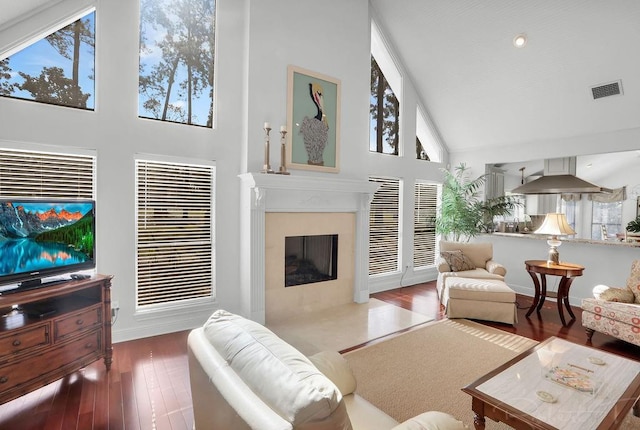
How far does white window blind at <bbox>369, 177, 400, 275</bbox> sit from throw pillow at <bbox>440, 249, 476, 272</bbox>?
111 cm

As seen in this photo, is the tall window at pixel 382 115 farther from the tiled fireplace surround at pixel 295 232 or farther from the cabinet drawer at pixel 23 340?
the cabinet drawer at pixel 23 340

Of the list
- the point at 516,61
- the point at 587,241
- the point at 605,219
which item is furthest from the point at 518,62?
the point at 605,219

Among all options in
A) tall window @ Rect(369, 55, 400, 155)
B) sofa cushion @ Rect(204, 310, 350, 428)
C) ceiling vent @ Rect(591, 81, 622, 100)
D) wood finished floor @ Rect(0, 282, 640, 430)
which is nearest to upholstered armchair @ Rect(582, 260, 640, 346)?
wood finished floor @ Rect(0, 282, 640, 430)

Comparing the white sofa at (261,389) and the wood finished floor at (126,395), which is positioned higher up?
the white sofa at (261,389)

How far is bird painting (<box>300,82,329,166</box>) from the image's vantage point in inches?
177

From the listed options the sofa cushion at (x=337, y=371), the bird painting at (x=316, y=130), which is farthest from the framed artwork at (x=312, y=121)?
the sofa cushion at (x=337, y=371)

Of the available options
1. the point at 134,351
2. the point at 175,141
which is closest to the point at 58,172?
the point at 175,141

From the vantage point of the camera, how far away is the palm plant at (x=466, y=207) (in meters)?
6.16

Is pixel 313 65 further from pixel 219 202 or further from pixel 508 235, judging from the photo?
pixel 508 235

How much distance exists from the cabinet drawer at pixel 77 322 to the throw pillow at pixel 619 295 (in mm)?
5261

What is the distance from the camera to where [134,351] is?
3.38 meters

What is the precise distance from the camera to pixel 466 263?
5.09m

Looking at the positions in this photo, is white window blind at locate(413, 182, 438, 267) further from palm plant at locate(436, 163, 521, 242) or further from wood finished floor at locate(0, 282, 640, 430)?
wood finished floor at locate(0, 282, 640, 430)

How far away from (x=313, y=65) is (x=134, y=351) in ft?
13.2
